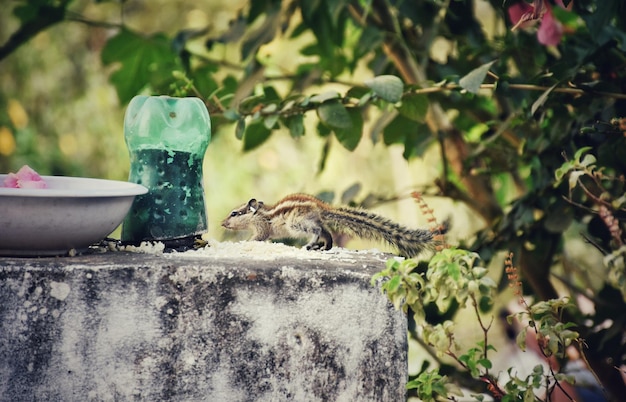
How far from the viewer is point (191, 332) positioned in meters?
1.71

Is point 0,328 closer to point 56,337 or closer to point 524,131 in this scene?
point 56,337

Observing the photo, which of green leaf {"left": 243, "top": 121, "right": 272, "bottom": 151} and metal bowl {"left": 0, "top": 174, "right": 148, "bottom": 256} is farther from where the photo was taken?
green leaf {"left": 243, "top": 121, "right": 272, "bottom": 151}

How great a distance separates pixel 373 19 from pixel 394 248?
1.10 meters

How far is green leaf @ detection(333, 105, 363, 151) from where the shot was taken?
2330 millimetres

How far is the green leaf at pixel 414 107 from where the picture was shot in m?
2.34

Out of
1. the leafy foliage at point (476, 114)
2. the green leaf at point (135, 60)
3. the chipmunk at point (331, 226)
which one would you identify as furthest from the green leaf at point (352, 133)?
the green leaf at point (135, 60)

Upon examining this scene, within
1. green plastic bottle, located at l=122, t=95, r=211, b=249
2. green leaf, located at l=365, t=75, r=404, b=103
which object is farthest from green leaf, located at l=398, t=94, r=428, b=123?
green plastic bottle, located at l=122, t=95, r=211, b=249

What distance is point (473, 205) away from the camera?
117 inches

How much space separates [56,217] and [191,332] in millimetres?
363

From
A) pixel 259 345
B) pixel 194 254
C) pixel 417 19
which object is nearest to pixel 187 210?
pixel 194 254

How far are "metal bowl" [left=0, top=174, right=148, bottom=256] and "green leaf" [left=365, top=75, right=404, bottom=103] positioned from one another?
64 cm

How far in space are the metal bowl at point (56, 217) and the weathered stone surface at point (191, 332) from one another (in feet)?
0.16

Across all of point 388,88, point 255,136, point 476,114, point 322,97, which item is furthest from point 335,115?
point 476,114

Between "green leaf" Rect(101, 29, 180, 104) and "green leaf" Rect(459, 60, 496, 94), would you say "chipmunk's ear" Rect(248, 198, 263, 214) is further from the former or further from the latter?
"green leaf" Rect(101, 29, 180, 104)
